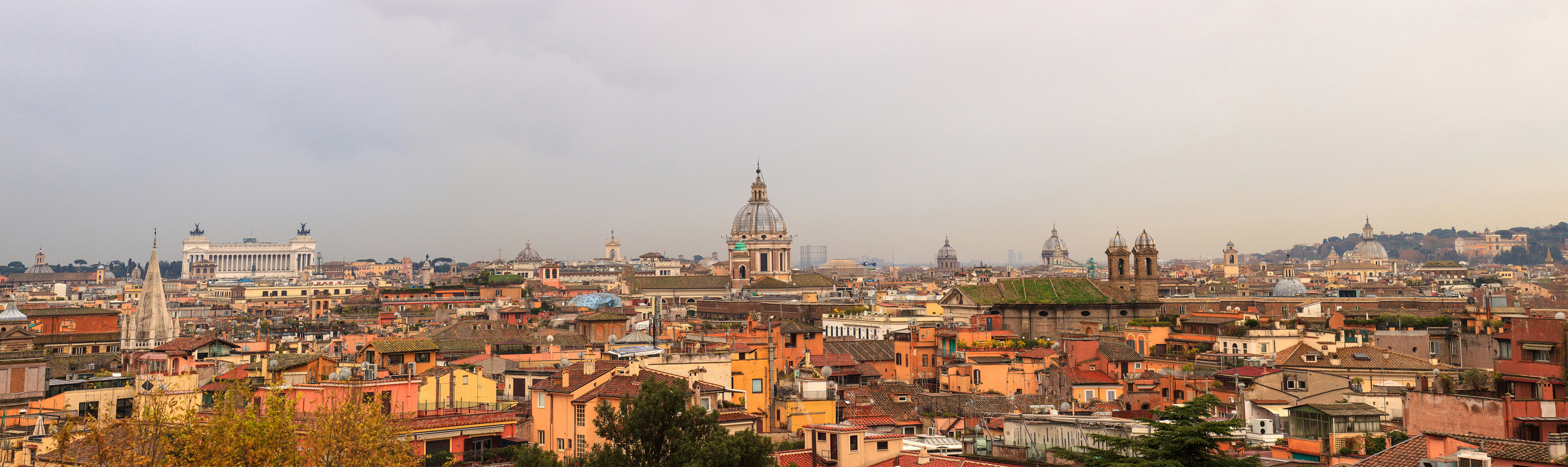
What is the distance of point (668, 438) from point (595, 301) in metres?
64.0

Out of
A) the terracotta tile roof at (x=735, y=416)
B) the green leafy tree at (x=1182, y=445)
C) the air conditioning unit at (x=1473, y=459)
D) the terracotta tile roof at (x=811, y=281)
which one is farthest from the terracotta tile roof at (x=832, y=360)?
the terracotta tile roof at (x=811, y=281)

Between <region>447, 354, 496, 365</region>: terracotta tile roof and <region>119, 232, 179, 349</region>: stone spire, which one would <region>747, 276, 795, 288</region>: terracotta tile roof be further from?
<region>447, 354, 496, 365</region>: terracotta tile roof

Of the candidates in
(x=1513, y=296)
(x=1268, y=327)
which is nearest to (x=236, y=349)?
(x=1268, y=327)

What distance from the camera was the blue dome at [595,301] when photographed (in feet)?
259

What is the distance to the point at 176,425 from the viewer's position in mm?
15703

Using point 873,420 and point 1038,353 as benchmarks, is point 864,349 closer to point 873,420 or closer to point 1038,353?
point 1038,353

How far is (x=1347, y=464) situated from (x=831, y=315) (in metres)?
50.3

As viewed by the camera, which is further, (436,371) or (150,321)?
(150,321)

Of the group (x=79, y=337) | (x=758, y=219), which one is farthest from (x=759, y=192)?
(x=79, y=337)

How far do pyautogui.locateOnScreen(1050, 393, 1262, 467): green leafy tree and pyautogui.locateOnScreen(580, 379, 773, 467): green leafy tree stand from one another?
14.7 ft

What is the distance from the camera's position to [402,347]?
34.6 metres

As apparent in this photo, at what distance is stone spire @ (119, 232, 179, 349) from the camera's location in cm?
5253

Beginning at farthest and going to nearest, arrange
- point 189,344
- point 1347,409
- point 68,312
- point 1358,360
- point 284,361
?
point 68,312 < point 189,344 < point 284,361 < point 1358,360 < point 1347,409

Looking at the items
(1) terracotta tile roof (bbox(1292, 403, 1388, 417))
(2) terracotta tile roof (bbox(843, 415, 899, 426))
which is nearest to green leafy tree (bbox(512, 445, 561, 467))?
(2) terracotta tile roof (bbox(843, 415, 899, 426))
